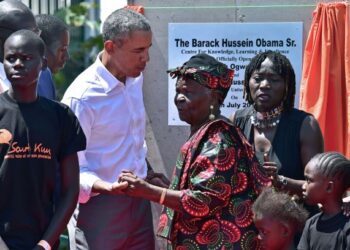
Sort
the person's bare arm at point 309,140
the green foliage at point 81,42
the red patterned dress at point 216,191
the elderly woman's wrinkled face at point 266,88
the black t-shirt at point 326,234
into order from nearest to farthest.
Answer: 1. the red patterned dress at point 216,191
2. the black t-shirt at point 326,234
3. the green foliage at point 81,42
4. the person's bare arm at point 309,140
5. the elderly woman's wrinkled face at point 266,88

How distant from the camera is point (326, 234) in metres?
5.47

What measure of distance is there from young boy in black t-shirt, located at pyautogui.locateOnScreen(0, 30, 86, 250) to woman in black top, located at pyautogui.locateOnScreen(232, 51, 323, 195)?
4.59 ft

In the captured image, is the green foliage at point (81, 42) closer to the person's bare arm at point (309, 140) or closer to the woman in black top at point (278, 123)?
the woman in black top at point (278, 123)

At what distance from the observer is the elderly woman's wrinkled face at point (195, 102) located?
5.30 m

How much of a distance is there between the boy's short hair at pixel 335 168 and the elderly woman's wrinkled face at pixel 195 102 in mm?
762

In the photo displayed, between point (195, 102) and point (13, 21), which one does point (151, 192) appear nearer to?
point (195, 102)

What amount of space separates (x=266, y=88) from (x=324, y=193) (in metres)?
0.88

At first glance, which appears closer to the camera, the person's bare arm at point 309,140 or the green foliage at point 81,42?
the green foliage at point 81,42

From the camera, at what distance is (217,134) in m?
5.21

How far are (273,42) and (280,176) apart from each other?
1.66m

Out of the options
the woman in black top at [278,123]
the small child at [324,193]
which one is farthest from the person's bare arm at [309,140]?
the small child at [324,193]

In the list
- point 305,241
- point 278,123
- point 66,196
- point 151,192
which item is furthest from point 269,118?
point 66,196

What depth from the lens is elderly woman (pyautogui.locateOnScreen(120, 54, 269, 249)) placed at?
5.15 meters

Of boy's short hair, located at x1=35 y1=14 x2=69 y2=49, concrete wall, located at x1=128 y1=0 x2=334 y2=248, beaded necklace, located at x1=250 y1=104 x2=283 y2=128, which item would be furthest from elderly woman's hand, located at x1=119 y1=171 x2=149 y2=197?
concrete wall, located at x1=128 y1=0 x2=334 y2=248
